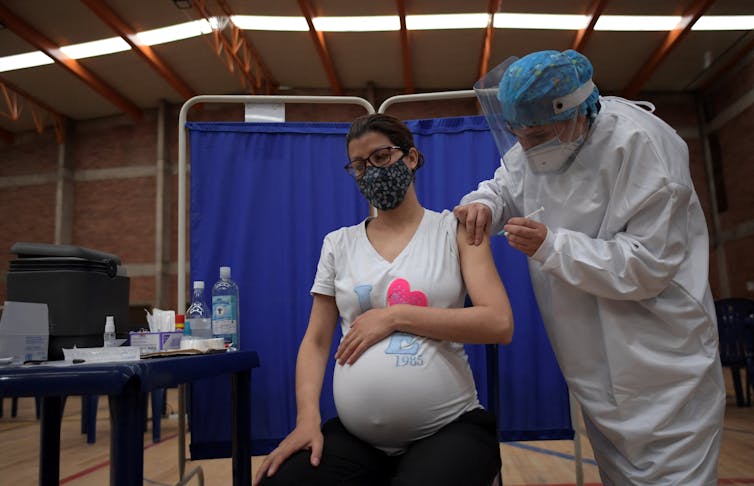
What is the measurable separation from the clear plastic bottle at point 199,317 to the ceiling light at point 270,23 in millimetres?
5866

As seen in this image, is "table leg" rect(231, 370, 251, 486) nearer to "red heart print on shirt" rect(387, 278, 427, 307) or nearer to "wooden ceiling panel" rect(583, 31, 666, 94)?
"red heart print on shirt" rect(387, 278, 427, 307)

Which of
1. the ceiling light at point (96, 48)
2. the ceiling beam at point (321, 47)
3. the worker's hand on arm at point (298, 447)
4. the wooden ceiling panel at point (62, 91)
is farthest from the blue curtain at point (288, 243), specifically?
the wooden ceiling panel at point (62, 91)

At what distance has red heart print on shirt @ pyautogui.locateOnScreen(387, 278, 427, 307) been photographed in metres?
1.21

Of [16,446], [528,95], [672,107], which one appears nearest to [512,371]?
[528,95]

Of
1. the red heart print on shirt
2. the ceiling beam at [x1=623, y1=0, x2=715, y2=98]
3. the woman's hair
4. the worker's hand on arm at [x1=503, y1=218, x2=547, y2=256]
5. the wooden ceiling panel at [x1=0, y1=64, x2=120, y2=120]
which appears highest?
the wooden ceiling panel at [x1=0, y1=64, x2=120, y2=120]

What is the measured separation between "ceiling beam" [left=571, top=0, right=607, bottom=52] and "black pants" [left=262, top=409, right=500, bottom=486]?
6.70 m

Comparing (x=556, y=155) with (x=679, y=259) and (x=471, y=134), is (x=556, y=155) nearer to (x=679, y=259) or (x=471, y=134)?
(x=679, y=259)

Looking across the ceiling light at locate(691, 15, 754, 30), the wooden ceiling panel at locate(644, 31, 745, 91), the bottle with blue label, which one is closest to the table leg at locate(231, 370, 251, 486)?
the bottle with blue label

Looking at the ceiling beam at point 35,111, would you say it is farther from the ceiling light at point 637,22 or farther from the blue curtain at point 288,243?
the ceiling light at point 637,22

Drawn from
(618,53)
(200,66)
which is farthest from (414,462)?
(618,53)

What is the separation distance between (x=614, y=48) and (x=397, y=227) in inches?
292

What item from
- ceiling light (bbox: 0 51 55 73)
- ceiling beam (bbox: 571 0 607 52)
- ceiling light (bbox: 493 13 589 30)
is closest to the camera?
ceiling beam (bbox: 571 0 607 52)

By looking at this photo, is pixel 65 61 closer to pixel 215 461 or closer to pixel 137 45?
pixel 137 45

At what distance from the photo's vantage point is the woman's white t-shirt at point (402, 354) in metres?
1.10
